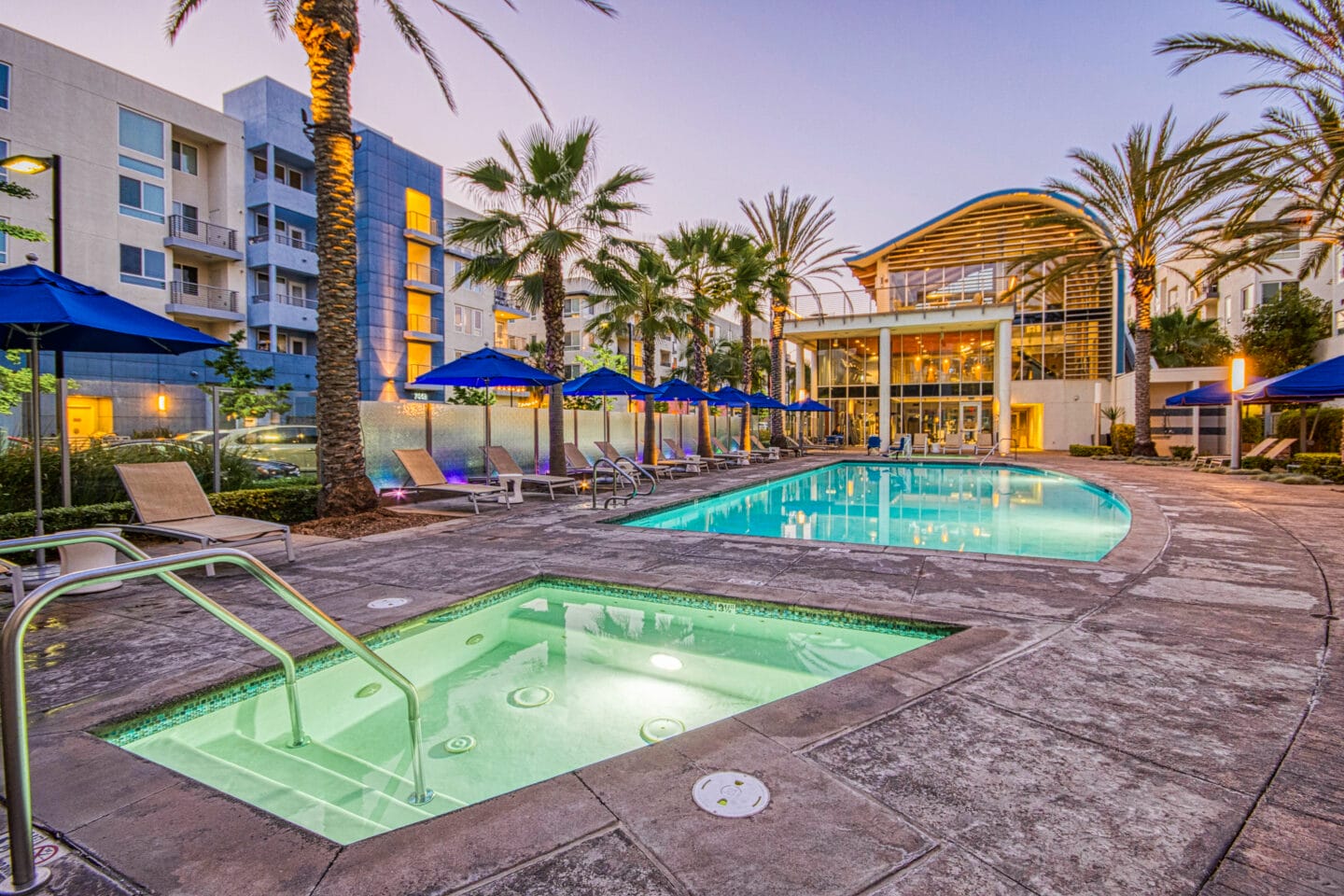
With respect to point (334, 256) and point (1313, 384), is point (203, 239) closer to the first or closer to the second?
point (334, 256)

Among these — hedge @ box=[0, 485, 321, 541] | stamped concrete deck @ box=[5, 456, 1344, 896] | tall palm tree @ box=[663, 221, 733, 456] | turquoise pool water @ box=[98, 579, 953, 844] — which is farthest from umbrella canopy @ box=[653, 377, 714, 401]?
stamped concrete deck @ box=[5, 456, 1344, 896]

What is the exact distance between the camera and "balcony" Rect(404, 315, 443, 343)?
30.5 m

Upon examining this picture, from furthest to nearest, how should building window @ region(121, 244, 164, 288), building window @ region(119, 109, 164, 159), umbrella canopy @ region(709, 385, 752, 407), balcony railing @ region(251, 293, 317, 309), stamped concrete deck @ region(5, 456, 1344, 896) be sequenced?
balcony railing @ region(251, 293, 317, 309) < building window @ region(121, 244, 164, 288) < building window @ region(119, 109, 164, 159) < umbrella canopy @ region(709, 385, 752, 407) < stamped concrete deck @ region(5, 456, 1344, 896)

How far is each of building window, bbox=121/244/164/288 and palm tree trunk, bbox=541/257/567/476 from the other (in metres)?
18.3

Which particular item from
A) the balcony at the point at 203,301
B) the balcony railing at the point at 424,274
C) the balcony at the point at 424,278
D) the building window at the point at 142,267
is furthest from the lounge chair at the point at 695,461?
the building window at the point at 142,267

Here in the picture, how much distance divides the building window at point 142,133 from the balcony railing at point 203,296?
4528mm

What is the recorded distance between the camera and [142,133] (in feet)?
72.1

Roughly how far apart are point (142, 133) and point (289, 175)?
18.2 feet

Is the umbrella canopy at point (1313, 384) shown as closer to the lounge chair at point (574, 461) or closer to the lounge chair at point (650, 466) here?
the lounge chair at point (650, 466)

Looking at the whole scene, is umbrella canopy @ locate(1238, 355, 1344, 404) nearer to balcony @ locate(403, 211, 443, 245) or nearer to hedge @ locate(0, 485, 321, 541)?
hedge @ locate(0, 485, 321, 541)

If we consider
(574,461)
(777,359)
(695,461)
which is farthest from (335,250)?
(777,359)

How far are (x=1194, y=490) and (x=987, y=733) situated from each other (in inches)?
507

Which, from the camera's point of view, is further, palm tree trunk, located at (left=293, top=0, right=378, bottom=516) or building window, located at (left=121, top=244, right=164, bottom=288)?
building window, located at (left=121, top=244, right=164, bottom=288)

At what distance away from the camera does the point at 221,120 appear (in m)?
24.3
